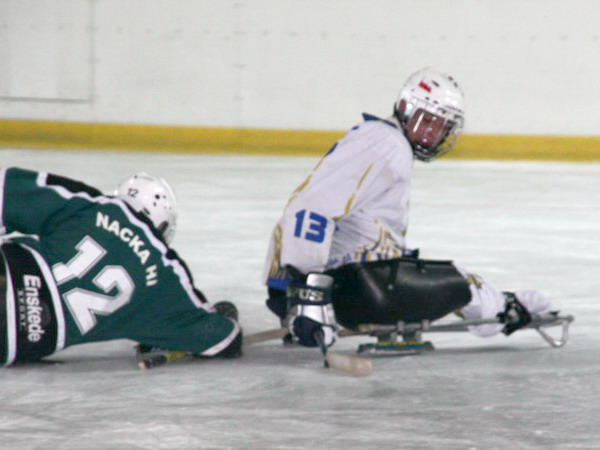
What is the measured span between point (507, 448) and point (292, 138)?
872 centimetres

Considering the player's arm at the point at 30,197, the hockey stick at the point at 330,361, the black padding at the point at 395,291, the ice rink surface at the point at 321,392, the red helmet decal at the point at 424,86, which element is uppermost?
the red helmet decal at the point at 424,86

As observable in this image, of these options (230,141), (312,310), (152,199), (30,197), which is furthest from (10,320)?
(230,141)

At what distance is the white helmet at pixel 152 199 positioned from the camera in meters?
3.63

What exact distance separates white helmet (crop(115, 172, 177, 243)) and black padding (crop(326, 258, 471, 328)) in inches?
20.2

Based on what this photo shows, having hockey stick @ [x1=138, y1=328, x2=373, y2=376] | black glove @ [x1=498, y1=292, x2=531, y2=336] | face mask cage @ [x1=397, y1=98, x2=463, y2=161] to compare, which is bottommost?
hockey stick @ [x1=138, y1=328, x2=373, y2=376]

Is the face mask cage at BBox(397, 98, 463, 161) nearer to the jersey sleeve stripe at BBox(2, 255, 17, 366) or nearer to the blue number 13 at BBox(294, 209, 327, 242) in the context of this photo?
the blue number 13 at BBox(294, 209, 327, 242)

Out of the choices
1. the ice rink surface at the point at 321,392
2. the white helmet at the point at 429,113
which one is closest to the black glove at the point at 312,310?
the ice rink surface at the point at 321,392

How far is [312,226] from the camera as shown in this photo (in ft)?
11.3

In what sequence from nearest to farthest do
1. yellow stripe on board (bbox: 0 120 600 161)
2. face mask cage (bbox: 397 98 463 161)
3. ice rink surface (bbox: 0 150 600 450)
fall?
ice rink surface (bbox: 0 150 600 450) < face mask cage (bbox: 397 98 463 161) < yellow stripe on board (bbox: 0 120 600 161)

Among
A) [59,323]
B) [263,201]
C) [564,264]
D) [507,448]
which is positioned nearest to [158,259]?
[59,323]

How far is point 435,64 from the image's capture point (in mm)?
11219

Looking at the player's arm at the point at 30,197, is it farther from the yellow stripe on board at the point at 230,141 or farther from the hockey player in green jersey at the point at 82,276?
the yellow stripe on board at the point at 230,141

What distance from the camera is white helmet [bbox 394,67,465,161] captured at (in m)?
3.71

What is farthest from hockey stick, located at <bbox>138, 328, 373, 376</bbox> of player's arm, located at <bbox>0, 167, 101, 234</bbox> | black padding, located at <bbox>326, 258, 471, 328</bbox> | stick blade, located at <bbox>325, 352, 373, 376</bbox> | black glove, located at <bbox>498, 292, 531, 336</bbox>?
black glove, located at <bbox>498, 292, 531, 336</bbox>
